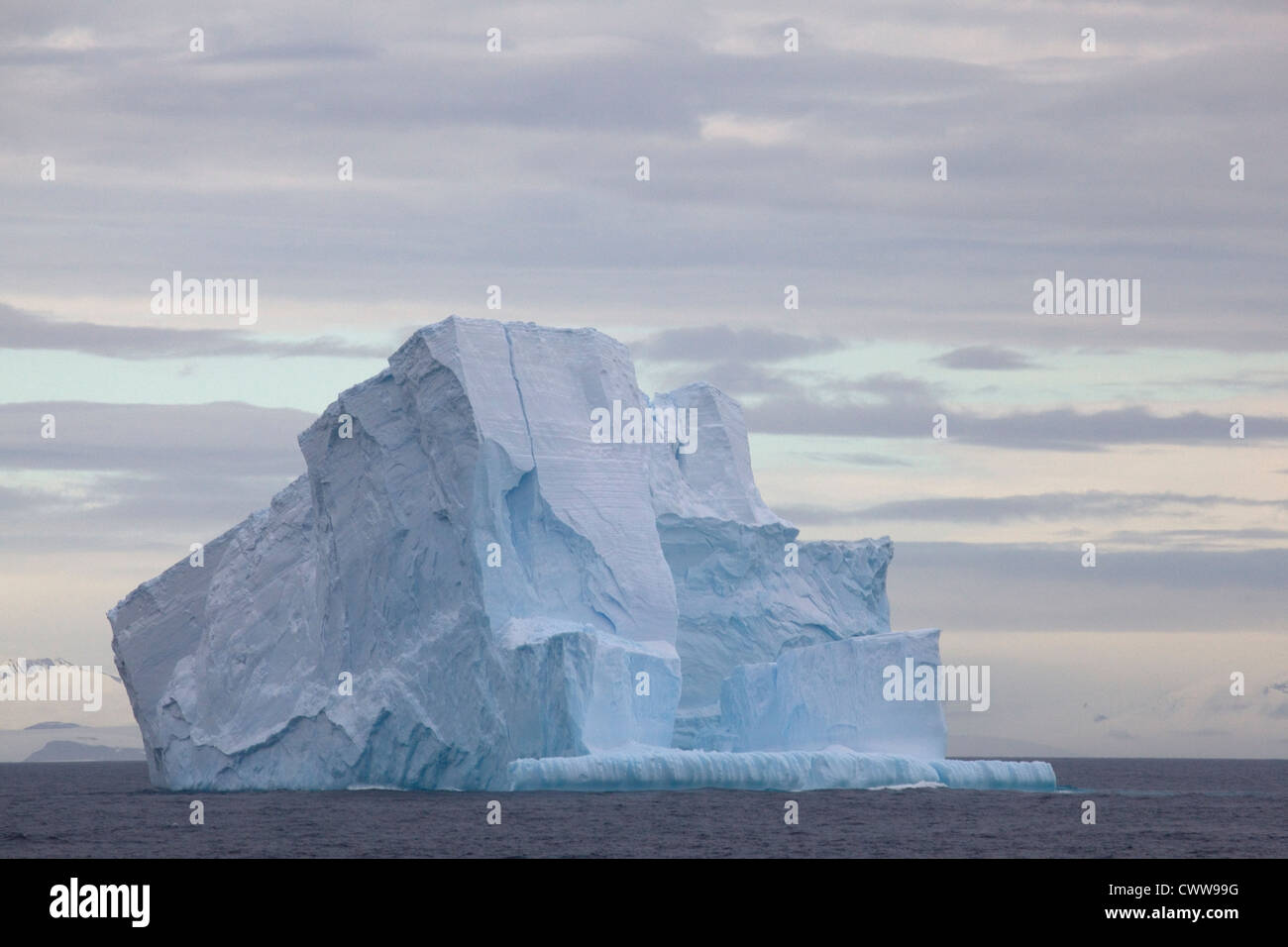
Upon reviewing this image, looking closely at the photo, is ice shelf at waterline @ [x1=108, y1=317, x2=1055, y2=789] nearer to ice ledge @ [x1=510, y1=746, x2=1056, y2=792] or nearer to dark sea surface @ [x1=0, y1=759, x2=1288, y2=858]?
ice ledge @ [x1=510, y1=746, x2=1056, y2=792]

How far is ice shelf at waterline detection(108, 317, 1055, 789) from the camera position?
3284 cm

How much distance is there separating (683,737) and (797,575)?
4.38 m

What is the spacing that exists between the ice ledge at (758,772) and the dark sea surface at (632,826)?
52 cm

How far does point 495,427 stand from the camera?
113 ft

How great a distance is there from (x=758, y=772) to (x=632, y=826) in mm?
4293

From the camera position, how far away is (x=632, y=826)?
1191 inches

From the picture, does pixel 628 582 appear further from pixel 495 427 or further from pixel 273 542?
pixel 273 542
